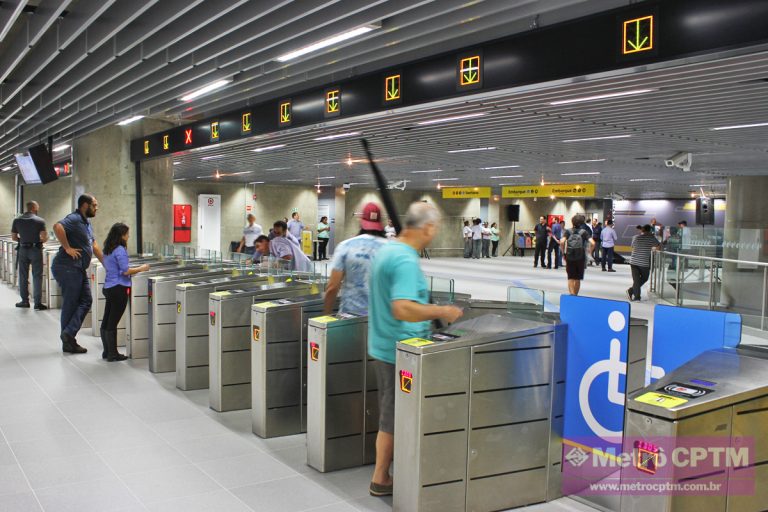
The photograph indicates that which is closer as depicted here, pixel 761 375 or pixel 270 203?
pixel 761 375

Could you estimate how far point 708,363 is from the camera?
2721 millimetres

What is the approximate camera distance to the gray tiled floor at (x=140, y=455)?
3473mm

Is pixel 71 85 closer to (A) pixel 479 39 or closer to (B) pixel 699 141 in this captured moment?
(A) pixel 479 39

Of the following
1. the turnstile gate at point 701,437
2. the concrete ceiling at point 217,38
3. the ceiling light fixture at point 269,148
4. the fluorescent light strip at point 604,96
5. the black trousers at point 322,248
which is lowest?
the black trousers at point 322,248

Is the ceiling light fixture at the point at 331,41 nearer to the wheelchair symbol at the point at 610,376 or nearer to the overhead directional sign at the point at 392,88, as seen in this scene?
the overhead directional sign at the point at 392,88

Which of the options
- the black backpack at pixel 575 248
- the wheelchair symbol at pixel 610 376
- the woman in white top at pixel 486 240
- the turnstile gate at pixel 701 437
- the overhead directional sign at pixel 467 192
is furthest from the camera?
the woman in white top at pixel 486 240

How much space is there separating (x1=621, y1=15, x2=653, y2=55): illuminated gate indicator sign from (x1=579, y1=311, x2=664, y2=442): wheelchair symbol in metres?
1.73

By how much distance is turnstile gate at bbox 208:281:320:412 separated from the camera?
5.09 meters

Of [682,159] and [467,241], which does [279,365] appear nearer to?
[682,159]

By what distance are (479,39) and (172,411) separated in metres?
4.11

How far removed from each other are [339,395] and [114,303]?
3.72 meters

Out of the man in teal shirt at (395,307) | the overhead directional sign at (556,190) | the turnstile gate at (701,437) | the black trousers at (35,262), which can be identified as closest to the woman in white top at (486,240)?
the overhead directional sign at (556,190)

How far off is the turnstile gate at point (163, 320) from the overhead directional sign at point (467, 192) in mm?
17471

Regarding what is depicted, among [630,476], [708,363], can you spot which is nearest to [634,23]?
[708,363]
